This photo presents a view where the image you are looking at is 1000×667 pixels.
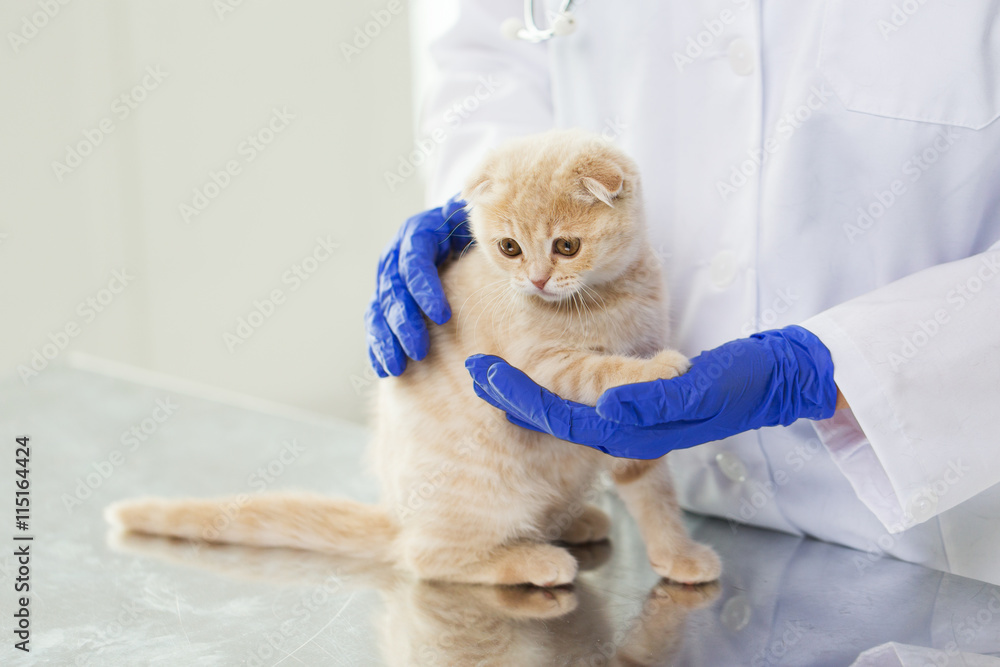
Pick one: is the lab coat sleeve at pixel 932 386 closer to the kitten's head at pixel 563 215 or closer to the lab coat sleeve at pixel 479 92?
the kitten's head at pixel 563 215

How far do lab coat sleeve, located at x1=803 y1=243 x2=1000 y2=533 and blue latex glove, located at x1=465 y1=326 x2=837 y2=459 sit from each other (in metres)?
0.06

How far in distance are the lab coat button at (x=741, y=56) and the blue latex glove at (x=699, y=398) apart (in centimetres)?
47

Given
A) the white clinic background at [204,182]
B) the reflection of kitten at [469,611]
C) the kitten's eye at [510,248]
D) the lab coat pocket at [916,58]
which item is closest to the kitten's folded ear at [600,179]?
the kitten's eye at [510,248]

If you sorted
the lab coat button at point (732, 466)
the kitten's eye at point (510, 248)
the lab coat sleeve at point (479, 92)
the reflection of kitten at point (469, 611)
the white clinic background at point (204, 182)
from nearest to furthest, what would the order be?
the reflection of kitten at point (469, 611), the kitten's eye at point (510, 248), the lab coat button at point (732, 466), the lab coat sleeve at point (479, 92), the white clinic background at point (204, 182)

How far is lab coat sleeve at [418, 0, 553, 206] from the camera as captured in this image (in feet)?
5.89

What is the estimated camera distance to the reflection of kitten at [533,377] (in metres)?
1.26

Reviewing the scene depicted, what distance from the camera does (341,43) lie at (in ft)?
12.2

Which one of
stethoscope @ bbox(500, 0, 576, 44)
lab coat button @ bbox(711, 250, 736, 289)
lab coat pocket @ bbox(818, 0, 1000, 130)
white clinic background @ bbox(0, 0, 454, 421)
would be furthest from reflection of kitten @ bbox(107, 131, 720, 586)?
white clinic background @ bbox(0, 0, 454, 421)

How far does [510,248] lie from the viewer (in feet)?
4.33

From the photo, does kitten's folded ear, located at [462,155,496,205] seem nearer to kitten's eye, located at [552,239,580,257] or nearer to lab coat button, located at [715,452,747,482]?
kitten's eye, located at [552,239,580,257]

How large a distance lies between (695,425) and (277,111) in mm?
2960

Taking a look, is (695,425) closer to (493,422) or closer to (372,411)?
(493,422)

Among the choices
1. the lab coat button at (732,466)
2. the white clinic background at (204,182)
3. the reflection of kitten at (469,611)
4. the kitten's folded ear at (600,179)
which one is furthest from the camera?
the white clinic background at (204,182)

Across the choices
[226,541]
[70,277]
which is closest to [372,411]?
[226,541]
